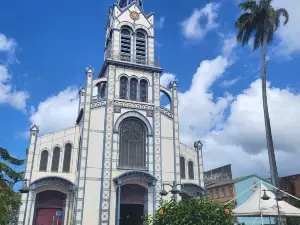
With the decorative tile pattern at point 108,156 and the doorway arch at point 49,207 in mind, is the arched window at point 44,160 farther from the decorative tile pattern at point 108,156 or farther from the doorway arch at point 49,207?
the decorative tile pattern at point 108,156

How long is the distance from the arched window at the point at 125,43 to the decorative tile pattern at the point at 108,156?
2.31m

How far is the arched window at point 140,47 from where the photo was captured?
3134 cm

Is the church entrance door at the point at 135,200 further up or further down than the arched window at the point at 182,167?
further down

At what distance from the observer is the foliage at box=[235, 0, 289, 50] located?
2470 cm

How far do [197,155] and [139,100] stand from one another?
310 inches

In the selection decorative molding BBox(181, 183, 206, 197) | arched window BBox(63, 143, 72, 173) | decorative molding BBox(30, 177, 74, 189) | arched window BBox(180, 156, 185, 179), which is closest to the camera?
decorative molding BBox(30, 177, 74, 189)

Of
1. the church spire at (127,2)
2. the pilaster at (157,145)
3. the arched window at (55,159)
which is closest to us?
the arched window at (55,159)

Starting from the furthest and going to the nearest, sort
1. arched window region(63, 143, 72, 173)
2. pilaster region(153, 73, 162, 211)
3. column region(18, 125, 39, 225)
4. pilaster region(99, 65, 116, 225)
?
1. pilaster region(153, 73, 162, 211)
2. arched window region(63, 143, 72, 173)
3. pilaster region(99, 65, 116, 225)
4. column region(18, 125, 39, 225)

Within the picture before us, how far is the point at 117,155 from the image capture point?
2620 centimetres

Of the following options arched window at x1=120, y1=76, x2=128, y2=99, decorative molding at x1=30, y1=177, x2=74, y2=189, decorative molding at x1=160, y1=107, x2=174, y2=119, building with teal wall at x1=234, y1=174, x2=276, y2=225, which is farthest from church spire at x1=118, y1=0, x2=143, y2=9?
building with teal wall at x1=234, y1=174, x2=276, y2=225

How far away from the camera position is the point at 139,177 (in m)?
25.4

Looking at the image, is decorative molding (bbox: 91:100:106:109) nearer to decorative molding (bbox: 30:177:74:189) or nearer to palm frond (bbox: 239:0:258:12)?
decorative molding (bbox: 30:177:74:189)

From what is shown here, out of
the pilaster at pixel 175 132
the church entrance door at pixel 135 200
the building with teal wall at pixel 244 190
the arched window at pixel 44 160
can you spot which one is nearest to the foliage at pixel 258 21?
the pilaster at pixel 175 132

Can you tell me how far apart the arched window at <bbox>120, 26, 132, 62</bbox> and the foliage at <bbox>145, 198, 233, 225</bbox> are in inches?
809
